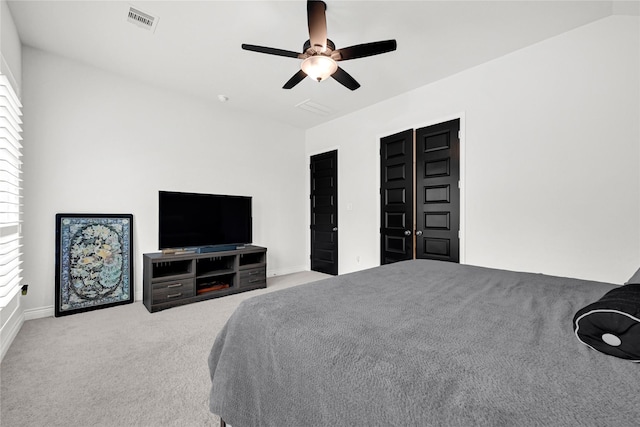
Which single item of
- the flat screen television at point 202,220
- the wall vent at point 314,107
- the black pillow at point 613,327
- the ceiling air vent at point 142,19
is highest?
the ceiling air vent at point 142,19

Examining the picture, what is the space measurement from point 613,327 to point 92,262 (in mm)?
4110

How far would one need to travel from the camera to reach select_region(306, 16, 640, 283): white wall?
89.6 inches

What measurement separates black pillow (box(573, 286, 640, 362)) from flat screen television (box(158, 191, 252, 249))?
363 centimetres

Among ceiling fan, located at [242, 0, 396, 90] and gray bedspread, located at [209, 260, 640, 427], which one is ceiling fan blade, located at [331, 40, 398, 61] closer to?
ceiling fan, located at [242, 0, 396, 90]

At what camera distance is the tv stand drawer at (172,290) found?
3055 mm

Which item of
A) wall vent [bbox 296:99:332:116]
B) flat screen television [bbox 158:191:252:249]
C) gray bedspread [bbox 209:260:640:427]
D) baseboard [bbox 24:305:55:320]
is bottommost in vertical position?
baseboard [bbox 24:305:55:320]

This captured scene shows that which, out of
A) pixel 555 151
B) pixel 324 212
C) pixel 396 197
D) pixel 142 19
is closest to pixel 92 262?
pixel 142 19

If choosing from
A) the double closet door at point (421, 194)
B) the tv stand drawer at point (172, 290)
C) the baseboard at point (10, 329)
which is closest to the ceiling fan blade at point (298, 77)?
the double closet door at point (421, 194)

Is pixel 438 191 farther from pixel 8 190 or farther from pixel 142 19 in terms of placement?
pixel 8 190

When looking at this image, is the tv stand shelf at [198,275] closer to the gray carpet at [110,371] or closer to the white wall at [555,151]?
the gray carpet at [110,371]

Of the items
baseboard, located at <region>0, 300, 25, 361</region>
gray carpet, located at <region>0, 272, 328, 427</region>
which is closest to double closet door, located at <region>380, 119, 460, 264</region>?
gray carpet, located at <region>0, 272, 328, 427</region>

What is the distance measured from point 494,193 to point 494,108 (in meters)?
0.94

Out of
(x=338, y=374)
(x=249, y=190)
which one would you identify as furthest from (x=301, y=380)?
(x=249, y=190)

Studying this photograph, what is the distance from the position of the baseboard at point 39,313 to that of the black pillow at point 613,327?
4.26 metres
